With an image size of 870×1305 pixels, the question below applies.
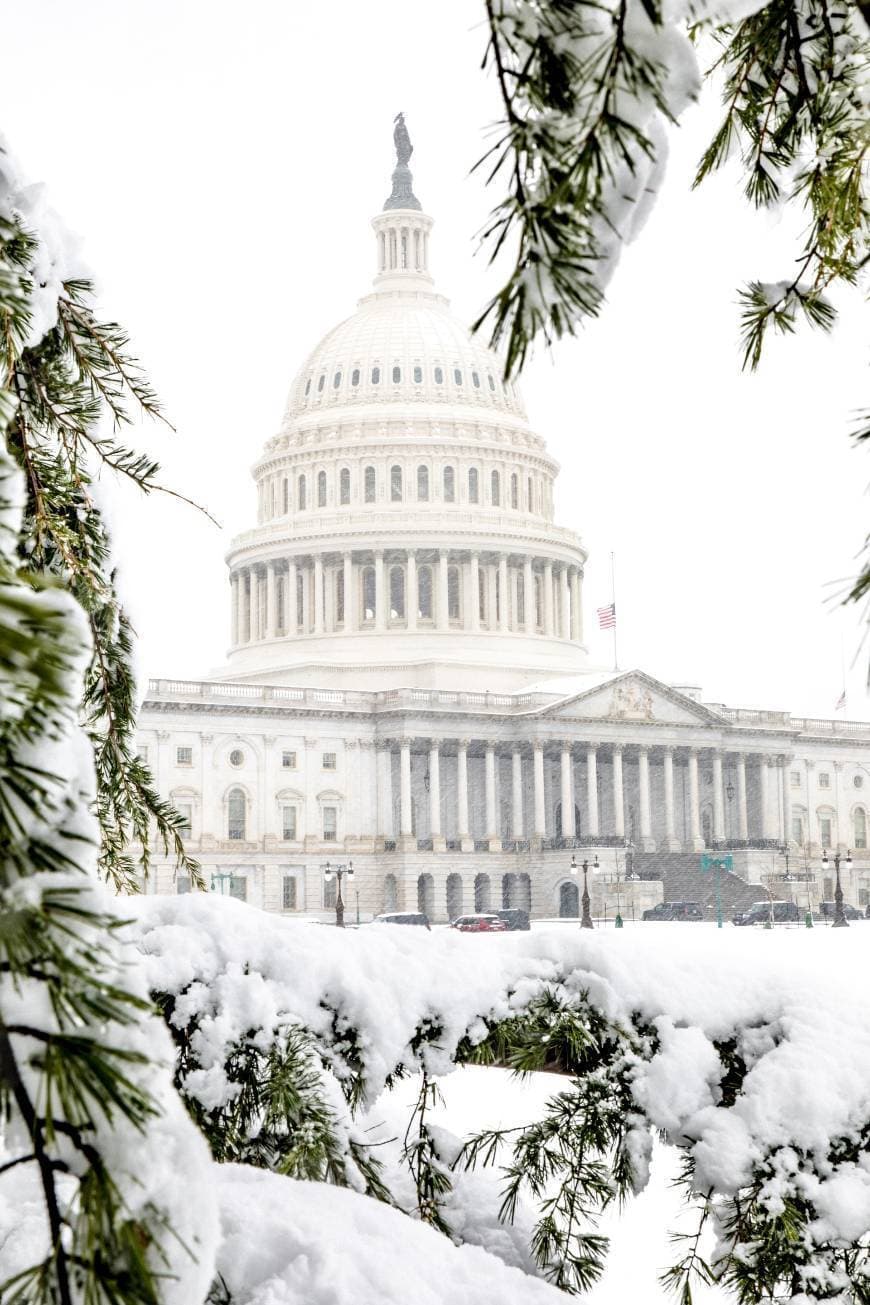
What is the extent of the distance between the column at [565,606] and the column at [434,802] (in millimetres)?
23138

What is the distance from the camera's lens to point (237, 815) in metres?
99.2

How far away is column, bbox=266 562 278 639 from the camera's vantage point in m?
Result: 119

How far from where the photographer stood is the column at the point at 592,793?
106 meters

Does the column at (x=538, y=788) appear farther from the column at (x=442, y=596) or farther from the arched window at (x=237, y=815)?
the arched window at (x=237, y=815)

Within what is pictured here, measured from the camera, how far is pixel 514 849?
104 meters

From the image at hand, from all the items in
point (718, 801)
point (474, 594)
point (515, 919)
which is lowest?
point (515, 919)

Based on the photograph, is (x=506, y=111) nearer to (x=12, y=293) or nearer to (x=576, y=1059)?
(x=12, y=293)

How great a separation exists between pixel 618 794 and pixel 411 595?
69.8 ft

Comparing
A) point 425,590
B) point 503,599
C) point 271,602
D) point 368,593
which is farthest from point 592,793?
point 271,602

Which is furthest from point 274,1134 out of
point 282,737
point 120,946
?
point 282,737

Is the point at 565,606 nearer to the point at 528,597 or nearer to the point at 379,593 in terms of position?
the point at 528,597

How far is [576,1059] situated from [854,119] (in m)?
3.75

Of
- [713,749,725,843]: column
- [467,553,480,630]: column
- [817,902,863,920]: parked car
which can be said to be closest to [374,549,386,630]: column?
[467,553,480,630]: column

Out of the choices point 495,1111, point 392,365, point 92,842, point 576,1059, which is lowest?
point 495,1111
